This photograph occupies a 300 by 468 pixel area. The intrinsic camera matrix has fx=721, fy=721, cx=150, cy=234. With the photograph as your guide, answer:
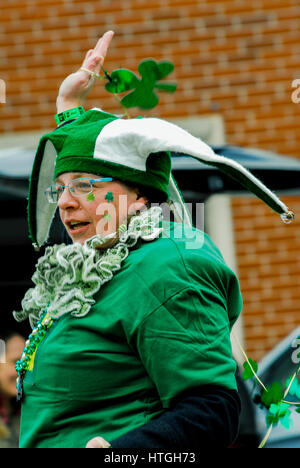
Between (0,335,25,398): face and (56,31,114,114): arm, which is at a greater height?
(56,31,114,114): arm

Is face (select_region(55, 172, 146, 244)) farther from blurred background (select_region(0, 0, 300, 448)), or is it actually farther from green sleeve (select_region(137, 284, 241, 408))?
blurred background (select_region(0, 0, 300, 448))

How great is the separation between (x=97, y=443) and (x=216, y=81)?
460 cm

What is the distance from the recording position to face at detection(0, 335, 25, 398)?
335 centimetres

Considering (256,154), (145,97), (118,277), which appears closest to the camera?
(118,277)

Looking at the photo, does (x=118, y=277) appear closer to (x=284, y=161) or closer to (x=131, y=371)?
(x=131, y=371)

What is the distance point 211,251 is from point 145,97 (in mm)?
789

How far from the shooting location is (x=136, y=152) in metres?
1.86

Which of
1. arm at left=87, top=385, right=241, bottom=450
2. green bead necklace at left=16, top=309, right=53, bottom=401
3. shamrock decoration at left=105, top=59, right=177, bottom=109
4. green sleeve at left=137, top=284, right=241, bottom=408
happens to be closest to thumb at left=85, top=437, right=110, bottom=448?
arm at left=87, top=385, right=241, bottom=450

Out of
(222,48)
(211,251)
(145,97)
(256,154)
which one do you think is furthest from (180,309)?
(222,48)

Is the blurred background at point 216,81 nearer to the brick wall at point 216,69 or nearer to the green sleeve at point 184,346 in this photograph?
the brick wall at point 216,69

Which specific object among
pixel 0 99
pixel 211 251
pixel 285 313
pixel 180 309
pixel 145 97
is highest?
pixel 0 99

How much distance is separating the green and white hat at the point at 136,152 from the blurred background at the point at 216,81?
3747mm

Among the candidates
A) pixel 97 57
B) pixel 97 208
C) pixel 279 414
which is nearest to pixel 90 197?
pixel 97 208

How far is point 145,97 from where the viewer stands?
7.82 feet
